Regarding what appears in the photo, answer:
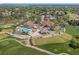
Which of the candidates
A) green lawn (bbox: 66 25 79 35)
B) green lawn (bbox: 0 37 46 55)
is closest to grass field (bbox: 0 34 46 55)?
green lawn (bbox: 0 37 46 55)

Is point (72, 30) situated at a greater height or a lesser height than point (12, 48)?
greater

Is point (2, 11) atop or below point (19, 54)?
atop

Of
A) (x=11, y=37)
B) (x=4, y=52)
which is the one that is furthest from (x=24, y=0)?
(x=4, y=52)

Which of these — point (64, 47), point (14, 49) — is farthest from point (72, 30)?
point (14, 49)

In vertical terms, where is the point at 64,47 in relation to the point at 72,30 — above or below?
below

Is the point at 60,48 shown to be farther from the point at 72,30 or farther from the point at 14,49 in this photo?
the point at 14,49

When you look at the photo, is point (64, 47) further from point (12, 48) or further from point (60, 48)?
point (12, 48)

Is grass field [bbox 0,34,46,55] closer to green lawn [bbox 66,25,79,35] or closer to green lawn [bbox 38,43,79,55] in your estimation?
green lawn [bbox 38,43,79,55]

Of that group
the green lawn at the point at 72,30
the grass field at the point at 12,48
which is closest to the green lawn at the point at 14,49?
the grass field at the point at 12,48
